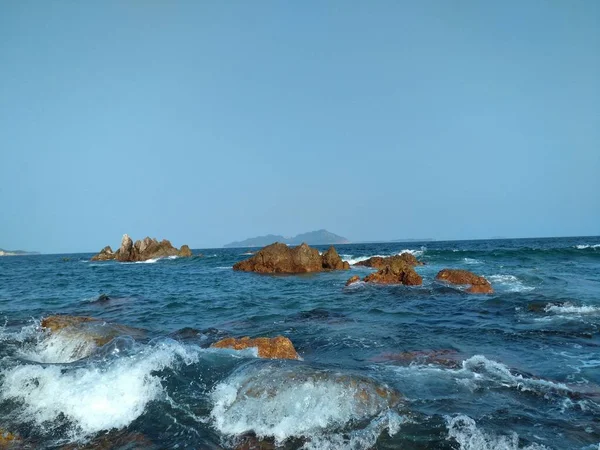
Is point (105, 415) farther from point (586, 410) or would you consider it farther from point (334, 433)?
point (586, 410)

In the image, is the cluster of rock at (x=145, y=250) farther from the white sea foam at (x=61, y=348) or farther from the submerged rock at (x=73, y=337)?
the white sea foam at (x=61, y=348)

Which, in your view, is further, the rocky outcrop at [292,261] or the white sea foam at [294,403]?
the rocky outcrop at [292,261]

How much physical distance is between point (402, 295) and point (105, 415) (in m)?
14.2

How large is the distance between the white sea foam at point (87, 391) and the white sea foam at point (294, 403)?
4.21 ft

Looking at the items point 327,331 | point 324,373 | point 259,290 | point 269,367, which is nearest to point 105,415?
point 269,367

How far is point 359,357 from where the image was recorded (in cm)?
870

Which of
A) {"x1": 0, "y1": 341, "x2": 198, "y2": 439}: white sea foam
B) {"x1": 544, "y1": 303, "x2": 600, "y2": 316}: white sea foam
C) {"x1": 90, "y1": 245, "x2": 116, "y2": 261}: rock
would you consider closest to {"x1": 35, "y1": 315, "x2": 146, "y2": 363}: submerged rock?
{"x1": 0, "y1": 341, "x2": 198, "y2": 439}: white sea foam

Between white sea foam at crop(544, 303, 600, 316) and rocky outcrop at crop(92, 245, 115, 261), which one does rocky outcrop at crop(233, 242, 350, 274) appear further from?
rocky outcrop at crop(92, 245, 115, 261)

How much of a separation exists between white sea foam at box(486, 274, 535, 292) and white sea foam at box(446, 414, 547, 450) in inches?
596

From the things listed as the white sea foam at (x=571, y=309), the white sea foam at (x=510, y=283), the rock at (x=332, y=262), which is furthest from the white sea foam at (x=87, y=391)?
the rock at (x=332, y=262)

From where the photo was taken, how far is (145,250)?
216 ft

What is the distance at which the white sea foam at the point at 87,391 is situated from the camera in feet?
19.0

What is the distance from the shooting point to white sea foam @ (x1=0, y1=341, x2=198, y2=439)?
228 inches

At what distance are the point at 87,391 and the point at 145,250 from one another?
63.4 m
